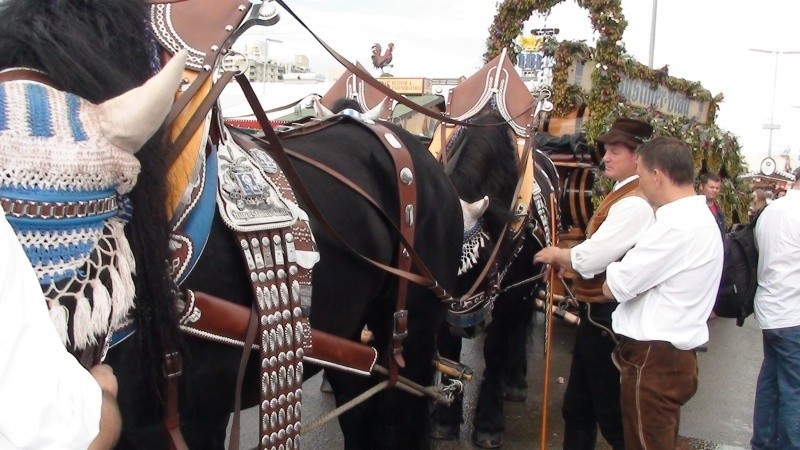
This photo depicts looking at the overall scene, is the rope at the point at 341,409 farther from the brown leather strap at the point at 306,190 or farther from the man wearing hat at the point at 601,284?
the man wearing hat at the point at 601,284

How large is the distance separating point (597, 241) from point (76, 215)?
239cm

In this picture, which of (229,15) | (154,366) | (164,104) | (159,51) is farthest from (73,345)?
(229,15)

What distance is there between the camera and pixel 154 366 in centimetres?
156

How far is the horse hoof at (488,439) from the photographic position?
4246 millimetres

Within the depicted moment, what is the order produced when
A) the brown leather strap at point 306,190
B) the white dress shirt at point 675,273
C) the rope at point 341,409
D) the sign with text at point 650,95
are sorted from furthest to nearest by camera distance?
the sign with text at point 650,95
the white dress shirt at point 675,273
the rope at point 341,409
the brown leather strap at point 306,190

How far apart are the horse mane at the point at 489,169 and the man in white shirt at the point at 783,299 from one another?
1455 mm

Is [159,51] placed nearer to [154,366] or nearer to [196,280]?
[196,280]

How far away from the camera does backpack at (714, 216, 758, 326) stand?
3.85 meters

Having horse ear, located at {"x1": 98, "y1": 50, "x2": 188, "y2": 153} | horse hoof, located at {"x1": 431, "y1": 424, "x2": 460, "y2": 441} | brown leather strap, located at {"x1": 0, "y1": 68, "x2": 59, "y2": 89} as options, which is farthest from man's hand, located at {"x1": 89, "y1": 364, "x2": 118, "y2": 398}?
horse hoof, located at {"x1": 431, "y1": 424, "x2": 460, "y2": 441}

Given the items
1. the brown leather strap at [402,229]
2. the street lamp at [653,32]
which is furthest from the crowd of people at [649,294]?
the street lamp at [653,32]

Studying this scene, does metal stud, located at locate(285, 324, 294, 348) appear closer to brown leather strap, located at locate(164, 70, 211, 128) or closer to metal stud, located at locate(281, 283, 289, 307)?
metal stud, located at locate(281, 283, 289, 307)

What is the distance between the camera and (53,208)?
3.83ft

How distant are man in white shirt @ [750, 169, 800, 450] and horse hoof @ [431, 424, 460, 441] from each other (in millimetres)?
1895

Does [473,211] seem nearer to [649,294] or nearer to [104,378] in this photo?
[649,294]
